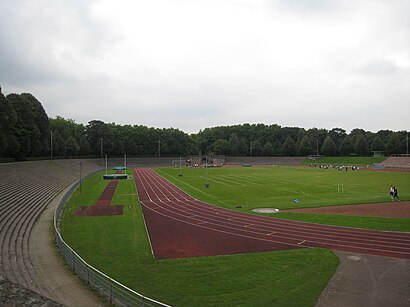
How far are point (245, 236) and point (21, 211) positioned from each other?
63.8 ft

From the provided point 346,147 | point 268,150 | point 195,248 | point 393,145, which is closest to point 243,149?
point 268,150

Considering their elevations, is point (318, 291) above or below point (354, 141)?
below

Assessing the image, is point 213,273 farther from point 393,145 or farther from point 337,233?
point 393,145

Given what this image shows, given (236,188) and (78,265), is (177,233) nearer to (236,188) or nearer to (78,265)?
(78,265)

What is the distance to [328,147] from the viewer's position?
159500mm

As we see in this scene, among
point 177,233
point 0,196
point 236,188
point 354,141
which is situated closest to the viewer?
point 177,233

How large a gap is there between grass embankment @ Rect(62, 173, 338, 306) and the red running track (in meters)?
1.37

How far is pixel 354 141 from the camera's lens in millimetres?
162375

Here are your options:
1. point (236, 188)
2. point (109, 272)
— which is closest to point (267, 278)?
point (109, 272)

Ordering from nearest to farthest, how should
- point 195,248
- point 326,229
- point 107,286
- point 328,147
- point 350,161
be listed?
point 107,286 → point 195,248 → point 326,229 → point 350,161 → point 328,147

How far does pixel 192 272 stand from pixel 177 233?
27.1 feet

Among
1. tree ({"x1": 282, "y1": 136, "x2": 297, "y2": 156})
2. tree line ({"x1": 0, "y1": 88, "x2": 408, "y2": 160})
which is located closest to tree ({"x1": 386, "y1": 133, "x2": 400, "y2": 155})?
tree line ({"x1": 0, "y1": 88, "x2": 408, "y2": 160})

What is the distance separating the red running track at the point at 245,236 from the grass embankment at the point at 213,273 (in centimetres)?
137

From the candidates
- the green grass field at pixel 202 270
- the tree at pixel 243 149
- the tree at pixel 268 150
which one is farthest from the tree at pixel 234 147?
the green grass field at pixel 202 270
